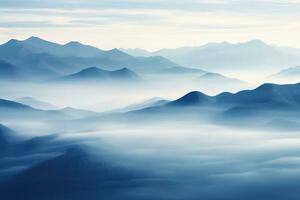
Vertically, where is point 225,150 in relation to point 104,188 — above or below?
above

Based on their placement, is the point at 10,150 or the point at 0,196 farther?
the point at 10,150

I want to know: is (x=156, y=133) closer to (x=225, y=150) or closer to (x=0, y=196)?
(x=225, y=150)

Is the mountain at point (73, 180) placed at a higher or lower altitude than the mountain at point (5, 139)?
lower

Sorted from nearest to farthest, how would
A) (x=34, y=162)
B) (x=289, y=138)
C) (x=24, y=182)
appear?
(x=24, y=182), (x=34, y=162), (x=289, y=138)

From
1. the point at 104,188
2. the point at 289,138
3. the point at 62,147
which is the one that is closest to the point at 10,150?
the point at 62,147

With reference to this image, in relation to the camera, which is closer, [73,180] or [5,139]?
[73,180]

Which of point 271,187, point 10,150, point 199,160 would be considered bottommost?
point 271,187

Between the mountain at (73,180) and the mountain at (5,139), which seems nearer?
the mountain at (73,180)

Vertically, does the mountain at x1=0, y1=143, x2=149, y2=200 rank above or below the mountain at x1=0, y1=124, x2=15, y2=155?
below

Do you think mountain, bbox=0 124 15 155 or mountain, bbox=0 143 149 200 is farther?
mountain, bbox=0 124 15 155

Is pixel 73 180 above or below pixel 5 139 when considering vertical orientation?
below

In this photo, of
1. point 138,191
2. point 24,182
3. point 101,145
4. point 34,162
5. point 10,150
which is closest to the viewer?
point 138,191
